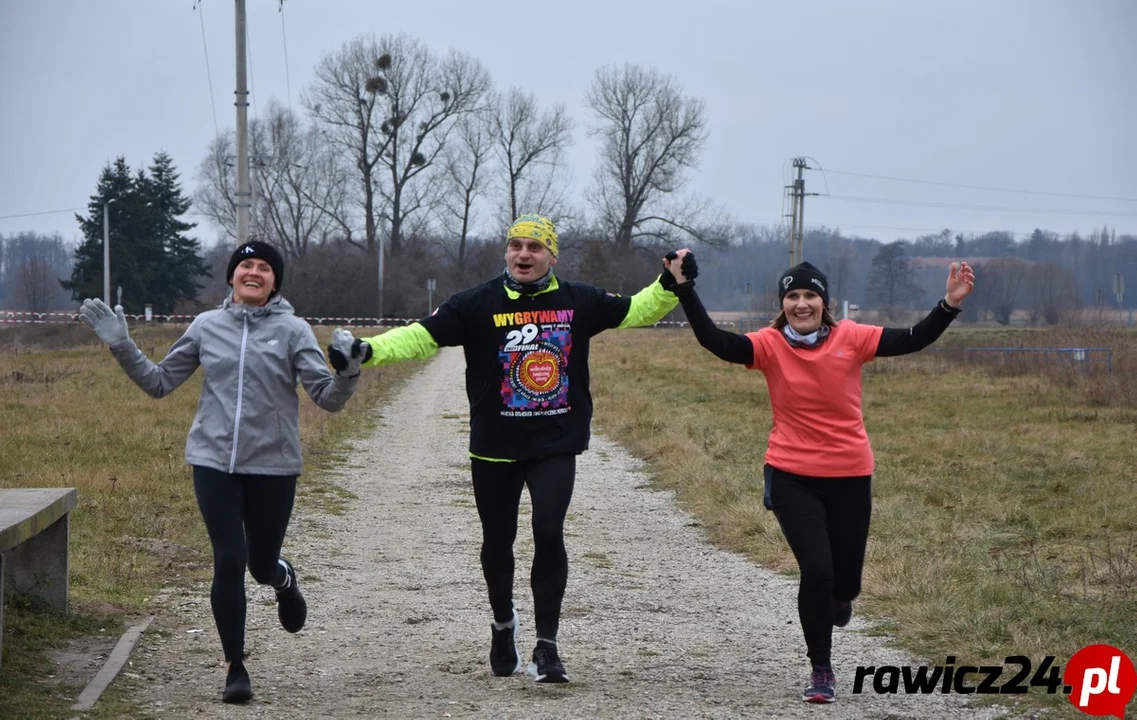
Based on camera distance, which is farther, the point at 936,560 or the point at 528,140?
the point at 528,140

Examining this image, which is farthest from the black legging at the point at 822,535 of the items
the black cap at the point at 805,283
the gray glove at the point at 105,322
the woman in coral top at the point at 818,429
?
the gray glove at the point at 105,322

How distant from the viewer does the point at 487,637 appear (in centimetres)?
691

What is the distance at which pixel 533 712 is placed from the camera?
526 centimetres

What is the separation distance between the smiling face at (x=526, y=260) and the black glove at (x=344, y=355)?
0.76 m

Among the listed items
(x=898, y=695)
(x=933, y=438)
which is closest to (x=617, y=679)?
(x=898, y=695)

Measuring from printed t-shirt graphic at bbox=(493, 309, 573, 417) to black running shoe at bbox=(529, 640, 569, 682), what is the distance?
40.2 inches

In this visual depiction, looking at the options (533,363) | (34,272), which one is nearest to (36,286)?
(34,272)

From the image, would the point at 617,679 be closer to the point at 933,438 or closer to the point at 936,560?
the point at 936,560

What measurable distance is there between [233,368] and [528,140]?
74298mm

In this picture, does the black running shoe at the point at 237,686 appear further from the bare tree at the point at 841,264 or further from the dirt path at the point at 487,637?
the bare tree at the point at 841,264

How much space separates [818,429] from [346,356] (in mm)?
1988

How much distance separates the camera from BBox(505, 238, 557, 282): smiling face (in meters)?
5.83

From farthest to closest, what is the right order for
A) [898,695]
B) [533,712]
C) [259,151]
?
[259,151]
[898,695]
[533,712]

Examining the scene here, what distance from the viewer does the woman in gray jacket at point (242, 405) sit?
543 centimetres
